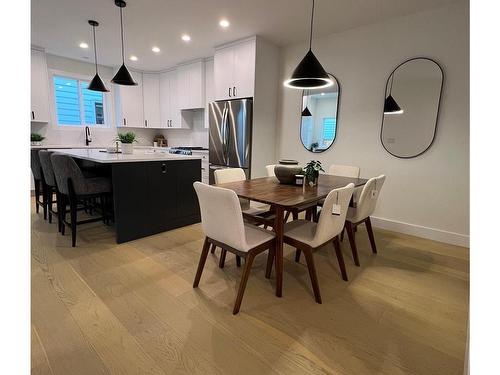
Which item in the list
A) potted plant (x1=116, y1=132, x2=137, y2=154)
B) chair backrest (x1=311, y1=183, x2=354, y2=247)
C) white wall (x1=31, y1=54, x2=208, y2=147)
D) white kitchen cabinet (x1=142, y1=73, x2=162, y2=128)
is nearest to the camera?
chair backrest (x1=311, y1=183, x2=354, y2=247)

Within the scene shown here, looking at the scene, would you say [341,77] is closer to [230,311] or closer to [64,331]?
[230,311]

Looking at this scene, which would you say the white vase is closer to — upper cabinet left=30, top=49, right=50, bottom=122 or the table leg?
the table leg

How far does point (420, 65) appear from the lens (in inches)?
119

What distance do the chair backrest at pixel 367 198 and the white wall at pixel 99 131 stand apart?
4.20 meters

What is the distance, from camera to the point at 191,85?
537cm

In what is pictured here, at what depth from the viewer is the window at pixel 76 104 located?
535cm

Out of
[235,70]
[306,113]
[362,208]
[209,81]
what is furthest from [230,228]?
[209,81]

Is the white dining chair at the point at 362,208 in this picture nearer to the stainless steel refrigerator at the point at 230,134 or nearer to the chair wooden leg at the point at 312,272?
the chair wooden leg at the point at 312,272

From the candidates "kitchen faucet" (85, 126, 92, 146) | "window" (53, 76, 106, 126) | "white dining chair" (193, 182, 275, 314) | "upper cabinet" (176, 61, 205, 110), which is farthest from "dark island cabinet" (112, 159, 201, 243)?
"window" (53, 76, 106, 126)

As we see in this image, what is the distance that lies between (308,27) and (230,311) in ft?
11.9

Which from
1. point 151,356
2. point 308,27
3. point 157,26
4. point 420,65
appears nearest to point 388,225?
point 420,65

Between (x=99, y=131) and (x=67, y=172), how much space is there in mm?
3826

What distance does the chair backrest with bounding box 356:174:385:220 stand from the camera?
2.22 metres

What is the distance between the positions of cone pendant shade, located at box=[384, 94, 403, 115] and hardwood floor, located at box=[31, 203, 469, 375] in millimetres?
1779
